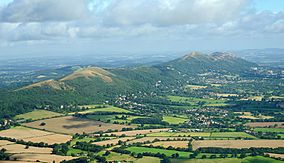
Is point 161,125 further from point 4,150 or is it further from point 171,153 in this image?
point 4,150

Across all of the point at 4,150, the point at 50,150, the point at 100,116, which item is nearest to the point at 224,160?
the point at 50,150

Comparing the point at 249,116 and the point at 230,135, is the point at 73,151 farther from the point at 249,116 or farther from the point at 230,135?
the point at 249,116

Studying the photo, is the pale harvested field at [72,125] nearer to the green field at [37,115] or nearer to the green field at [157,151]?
the green field at [37,115]

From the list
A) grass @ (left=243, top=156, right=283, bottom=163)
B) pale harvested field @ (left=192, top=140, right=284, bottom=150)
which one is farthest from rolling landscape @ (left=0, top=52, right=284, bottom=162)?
grass @ (left=243, top=156, right=283, bottom=163)

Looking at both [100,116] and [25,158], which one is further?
[100,116]

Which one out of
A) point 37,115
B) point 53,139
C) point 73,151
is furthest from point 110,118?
point 73,151

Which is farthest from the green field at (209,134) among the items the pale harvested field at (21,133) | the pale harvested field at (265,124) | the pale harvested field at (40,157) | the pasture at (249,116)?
the pale harvested field at (40,157)

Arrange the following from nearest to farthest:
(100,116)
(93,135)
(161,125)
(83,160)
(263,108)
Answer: (83,160) < (93,135) < (161,125) < (100,116) < (263,108)
